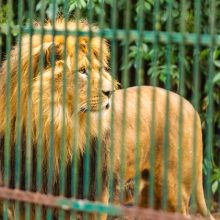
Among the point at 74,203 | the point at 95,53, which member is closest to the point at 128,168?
the point at 95,53

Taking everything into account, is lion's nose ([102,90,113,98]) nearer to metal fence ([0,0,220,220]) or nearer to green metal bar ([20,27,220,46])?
metal fence ([0,0,220,220])

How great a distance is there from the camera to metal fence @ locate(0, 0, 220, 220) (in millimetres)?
3146

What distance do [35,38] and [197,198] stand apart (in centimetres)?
220

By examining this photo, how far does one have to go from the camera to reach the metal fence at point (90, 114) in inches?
124

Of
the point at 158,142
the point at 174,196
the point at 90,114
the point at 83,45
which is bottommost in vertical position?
the point at 174,196

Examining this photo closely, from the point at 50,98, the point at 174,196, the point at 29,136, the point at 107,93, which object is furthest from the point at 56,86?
the point at 174,196

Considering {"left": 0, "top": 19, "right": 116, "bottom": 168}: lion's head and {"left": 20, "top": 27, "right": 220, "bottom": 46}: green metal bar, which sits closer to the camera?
{"left": 20, "top": 27, "right": 220, "bottom": 46}: green metal bar

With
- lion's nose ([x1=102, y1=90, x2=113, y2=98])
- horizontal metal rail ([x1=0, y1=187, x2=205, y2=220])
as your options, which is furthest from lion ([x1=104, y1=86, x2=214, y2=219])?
horizontal metal rail ([x1=0, y1=187, x2=205, y2=220])

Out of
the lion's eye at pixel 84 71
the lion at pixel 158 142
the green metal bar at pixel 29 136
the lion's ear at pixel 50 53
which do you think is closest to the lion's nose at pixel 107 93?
the lion's eye at pixel 84 71

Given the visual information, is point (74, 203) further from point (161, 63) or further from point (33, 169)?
point (161, 63)

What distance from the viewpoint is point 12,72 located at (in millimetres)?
4273

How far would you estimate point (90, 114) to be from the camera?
4.03m

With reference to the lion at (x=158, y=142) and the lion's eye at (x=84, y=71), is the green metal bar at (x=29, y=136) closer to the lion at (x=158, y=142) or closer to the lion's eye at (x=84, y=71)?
the lion's eye at (x=84, y=71)

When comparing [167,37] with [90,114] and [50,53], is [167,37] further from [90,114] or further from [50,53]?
[50,53]
